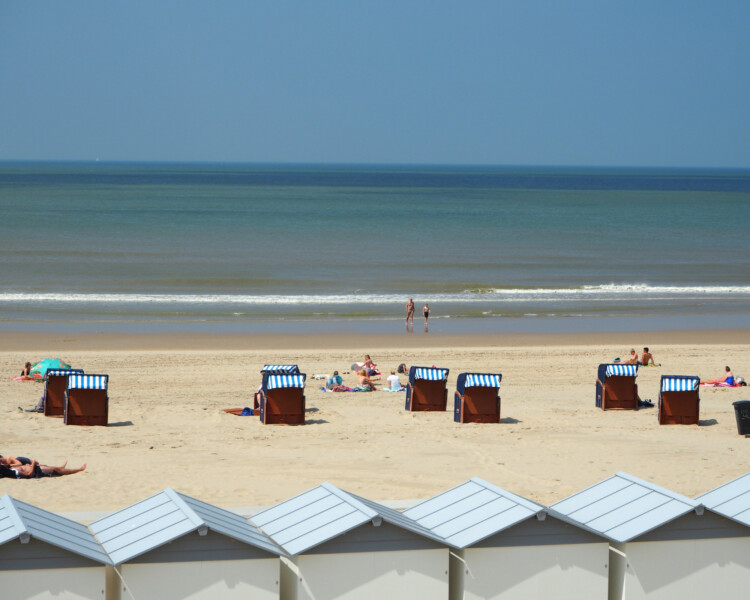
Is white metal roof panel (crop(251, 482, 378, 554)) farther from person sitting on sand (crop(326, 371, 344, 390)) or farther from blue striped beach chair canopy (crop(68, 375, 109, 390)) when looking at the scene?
person sitting on sand (crop(326, 371, 344, 390))

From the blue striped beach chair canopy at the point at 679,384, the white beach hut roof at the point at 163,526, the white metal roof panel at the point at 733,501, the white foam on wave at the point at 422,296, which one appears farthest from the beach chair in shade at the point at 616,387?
the white foam on wave at the point at 422,296

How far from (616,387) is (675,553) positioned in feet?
37.2

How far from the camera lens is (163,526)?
23.1 feet

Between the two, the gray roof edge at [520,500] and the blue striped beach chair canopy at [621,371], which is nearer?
the gray roof edge at [520,500]

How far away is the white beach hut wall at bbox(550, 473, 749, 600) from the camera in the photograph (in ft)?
23.9

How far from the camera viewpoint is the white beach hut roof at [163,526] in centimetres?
679

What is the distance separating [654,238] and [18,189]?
86814 millimetres

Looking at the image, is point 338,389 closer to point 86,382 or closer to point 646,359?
point 86,382

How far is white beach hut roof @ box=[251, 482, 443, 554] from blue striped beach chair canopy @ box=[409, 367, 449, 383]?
1009 centimetres

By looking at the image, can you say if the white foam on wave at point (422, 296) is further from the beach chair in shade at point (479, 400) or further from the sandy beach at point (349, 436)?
the beach chair in shade at point (479, 400)

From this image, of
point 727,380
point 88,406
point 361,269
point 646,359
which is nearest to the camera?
point 88,406

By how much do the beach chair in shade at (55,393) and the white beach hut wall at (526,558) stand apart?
37.0 ft

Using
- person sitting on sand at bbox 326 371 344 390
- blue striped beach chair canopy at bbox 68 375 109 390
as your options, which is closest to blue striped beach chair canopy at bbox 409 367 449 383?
person sitting on sand at bbox 326 371 344 390

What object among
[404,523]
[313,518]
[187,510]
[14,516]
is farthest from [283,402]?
[14,516]
